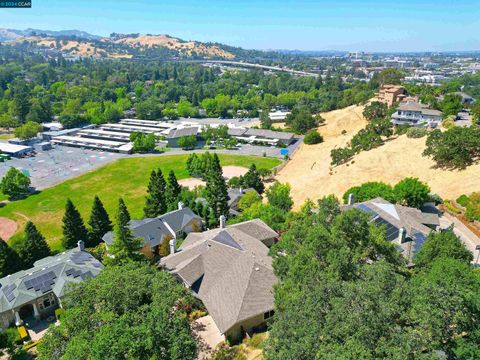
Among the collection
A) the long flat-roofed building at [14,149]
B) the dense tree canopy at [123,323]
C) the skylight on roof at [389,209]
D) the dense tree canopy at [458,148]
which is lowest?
the long flat-roofed building at [14,149]

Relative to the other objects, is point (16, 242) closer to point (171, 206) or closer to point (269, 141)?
point (171, 206)

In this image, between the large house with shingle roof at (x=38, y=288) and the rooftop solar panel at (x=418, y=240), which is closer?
the large house with shingle roof at (x=38, y=288)

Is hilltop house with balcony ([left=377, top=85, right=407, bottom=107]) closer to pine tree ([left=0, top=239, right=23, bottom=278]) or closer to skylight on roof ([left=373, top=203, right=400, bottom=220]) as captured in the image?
skylight on roof ([left=373, top=203, right=400, bottom=220])

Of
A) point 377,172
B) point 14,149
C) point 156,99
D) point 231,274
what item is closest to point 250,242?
point 231,274

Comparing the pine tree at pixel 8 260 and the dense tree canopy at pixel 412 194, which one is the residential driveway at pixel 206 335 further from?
the dense tree canopy at pixel 412 194

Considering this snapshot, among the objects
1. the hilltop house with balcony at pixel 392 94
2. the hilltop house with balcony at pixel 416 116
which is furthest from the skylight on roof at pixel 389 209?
the hilltop house with balcony at pixel 392 94

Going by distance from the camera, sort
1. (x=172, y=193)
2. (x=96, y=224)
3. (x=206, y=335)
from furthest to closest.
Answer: (x=172, y=193), (x=96, y=224), (x=206, y=335)

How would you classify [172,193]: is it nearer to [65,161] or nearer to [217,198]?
[217,198]
